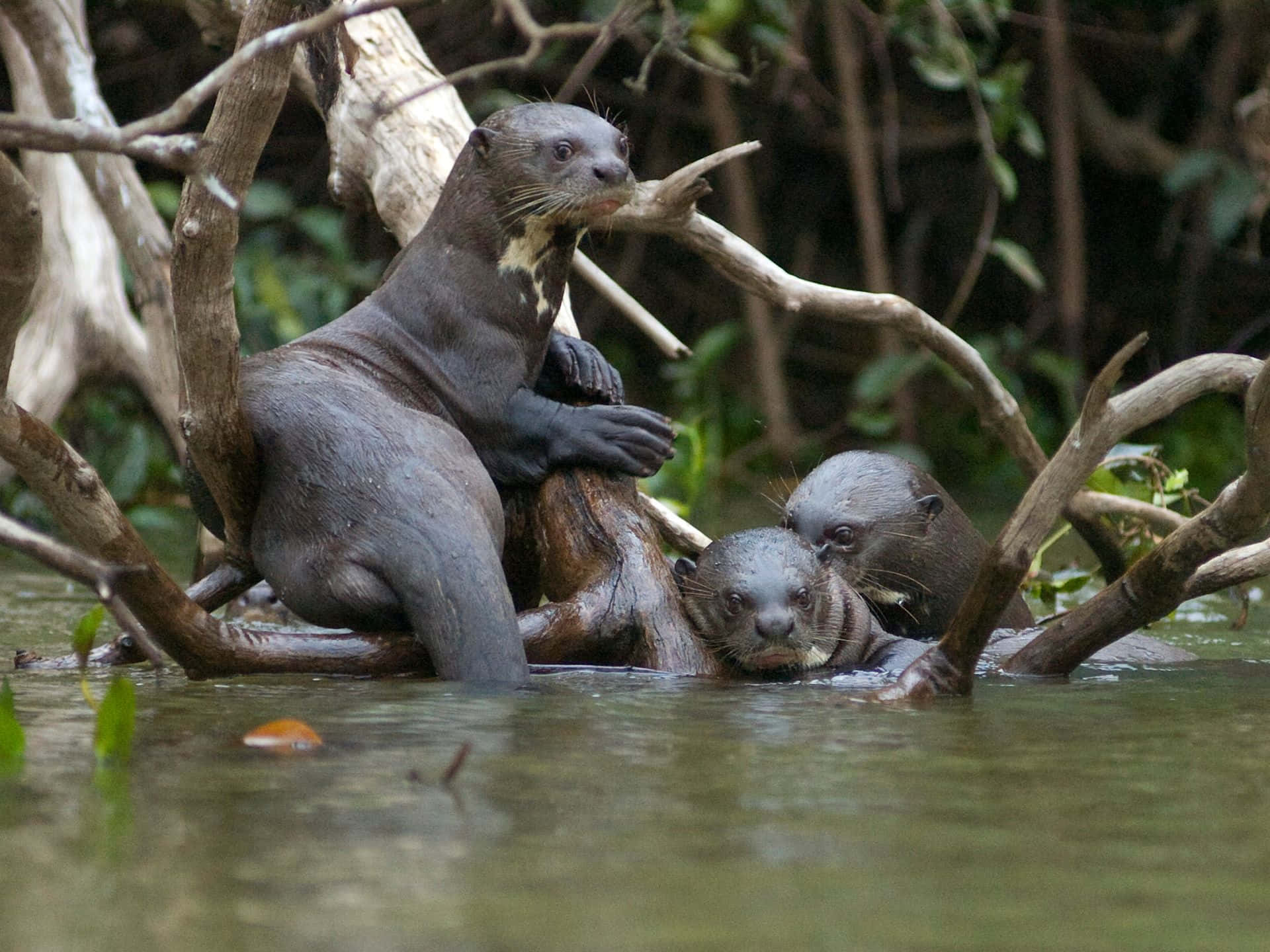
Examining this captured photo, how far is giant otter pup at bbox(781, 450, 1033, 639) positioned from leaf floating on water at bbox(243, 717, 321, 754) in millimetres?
1551

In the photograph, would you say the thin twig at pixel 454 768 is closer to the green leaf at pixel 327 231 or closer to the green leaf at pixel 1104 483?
the green leaf at pixel 1104 483

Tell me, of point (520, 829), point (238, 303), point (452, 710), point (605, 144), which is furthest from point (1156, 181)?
point (520, 829)

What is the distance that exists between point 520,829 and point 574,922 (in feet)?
1.01

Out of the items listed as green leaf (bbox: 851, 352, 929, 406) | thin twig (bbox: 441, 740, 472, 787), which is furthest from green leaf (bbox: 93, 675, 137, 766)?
green leaf (bbox: 851, 352, 929, 406)

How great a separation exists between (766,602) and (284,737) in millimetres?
1132

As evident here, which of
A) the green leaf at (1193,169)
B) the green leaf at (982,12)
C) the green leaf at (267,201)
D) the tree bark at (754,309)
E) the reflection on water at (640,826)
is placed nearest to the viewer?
the reflection on water at (640,826)

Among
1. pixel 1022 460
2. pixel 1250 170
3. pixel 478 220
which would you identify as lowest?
pixel 1022 460

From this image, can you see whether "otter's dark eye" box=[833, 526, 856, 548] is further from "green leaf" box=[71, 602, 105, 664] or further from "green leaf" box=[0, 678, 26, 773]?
"green leaf" box=[0, 678, 26, 773]

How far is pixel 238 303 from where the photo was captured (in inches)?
240

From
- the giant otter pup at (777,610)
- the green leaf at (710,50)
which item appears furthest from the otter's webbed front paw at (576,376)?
the green leaf at (710,50)

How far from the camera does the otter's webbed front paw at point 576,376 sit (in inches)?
128

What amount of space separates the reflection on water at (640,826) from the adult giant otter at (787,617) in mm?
431

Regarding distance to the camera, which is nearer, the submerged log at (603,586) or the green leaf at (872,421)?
the submerged log at (603,586)

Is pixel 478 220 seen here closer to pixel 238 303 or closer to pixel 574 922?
pixel 574 922
